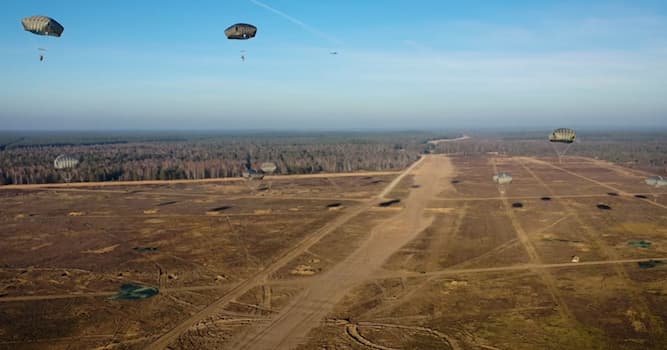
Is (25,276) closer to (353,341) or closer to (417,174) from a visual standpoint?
(353,341)

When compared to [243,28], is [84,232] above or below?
below

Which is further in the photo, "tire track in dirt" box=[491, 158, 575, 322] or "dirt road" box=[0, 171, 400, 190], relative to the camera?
"dirt road" box=[0, 171, 400, 190]

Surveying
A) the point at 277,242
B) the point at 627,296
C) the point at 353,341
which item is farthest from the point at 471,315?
the point at 277,242

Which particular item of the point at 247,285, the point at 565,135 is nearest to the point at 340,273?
the point at 247,285

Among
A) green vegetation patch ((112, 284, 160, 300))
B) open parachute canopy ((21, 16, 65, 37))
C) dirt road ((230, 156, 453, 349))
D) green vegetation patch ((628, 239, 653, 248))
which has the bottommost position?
green vegetation patch ((112, 284, 160, 300))

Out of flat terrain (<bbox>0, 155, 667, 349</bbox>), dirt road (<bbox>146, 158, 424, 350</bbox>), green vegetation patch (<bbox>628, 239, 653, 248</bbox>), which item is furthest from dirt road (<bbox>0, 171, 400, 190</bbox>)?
green vegetation patch (<bbox>628, 239, 653, 248</bbox>)

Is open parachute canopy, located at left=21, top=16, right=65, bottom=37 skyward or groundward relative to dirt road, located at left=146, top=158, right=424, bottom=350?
skyward

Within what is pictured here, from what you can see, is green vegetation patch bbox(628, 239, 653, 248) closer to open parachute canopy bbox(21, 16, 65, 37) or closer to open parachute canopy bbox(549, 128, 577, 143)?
open parachute canopy bbox(549, 128, 577, 143)
